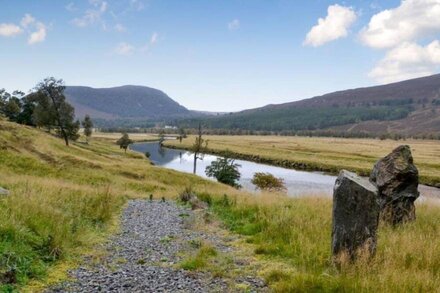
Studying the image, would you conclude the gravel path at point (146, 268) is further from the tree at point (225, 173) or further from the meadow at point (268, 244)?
the tree at point (225, 173)

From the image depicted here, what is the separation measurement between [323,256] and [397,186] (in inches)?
287

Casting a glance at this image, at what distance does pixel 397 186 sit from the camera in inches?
660

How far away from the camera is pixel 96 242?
13.2 m

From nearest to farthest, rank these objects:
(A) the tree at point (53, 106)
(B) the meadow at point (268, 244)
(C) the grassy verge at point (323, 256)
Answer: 1. (C) the grassy verge at point (323, 256)
2. (B) the meadow at point (268, 244)
3. (A) the tree at point (53, 106)

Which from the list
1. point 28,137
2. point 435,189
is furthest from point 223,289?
point 435,189

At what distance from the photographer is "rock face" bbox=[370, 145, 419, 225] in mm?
16312

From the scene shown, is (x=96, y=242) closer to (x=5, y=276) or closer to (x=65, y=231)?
(x=65, y=231)

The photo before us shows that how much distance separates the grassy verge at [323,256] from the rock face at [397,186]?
2.49 feet

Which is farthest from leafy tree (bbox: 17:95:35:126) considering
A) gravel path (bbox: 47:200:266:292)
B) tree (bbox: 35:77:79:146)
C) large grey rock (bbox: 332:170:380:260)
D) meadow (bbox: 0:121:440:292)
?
large grey rock (bbox: 332:170:380:260)

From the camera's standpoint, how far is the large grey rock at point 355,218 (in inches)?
401

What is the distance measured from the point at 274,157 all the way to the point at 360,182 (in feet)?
402

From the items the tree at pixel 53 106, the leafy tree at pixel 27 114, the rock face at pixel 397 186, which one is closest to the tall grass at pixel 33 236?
the rock face at pixel 397 186

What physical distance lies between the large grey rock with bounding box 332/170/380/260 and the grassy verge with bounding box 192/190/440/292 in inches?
18.3

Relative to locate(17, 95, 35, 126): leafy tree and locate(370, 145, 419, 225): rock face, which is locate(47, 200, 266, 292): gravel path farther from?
locate(17, 95, 35, 126): leafy tree
